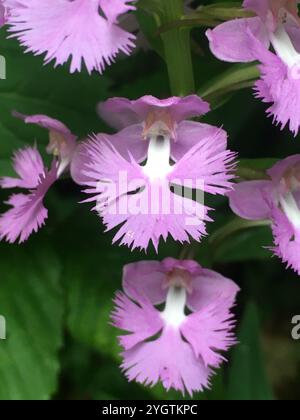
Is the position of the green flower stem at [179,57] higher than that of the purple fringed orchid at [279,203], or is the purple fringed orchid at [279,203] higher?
the green flower stem at [179,57]

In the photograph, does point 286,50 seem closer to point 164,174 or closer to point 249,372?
point 164,174

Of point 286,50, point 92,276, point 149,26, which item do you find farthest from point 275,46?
point 92,276

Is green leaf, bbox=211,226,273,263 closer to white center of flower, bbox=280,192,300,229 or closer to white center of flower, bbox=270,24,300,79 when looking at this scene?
white center of flower, bbox=280,192,300,229

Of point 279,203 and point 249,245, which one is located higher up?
point 249,245

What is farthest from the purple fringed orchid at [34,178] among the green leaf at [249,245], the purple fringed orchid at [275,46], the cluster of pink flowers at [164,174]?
the green leaf at [249,245]

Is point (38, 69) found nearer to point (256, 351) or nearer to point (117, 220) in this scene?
point (117, 220)

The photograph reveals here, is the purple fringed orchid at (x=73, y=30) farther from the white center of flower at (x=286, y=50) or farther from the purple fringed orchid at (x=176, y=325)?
the purple fringed orchid at (x=176, y=325)
